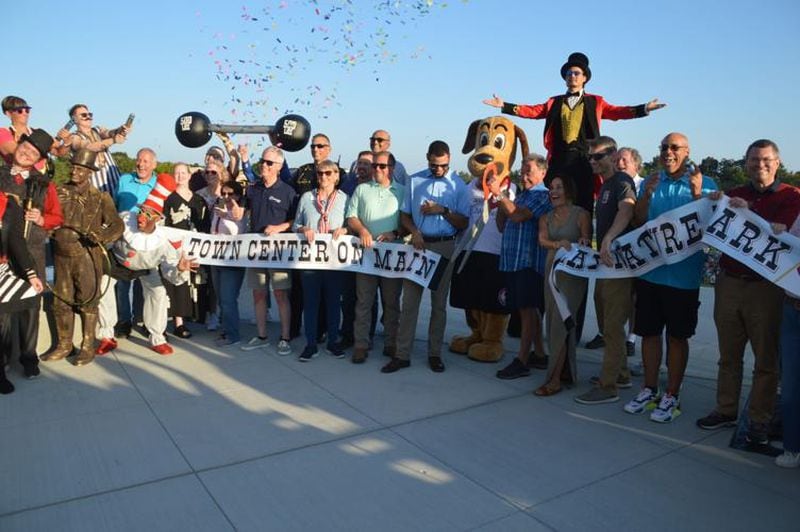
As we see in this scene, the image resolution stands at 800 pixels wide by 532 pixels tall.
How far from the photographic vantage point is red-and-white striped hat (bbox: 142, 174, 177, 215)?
640cm

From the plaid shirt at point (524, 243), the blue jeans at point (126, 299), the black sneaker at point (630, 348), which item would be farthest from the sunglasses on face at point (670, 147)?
the blue jeans at point (126, 299)

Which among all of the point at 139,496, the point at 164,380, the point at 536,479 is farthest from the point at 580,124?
the point at 139,496

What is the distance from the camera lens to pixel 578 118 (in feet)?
21.0

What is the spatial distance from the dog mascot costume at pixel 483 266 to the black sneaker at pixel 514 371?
464mm

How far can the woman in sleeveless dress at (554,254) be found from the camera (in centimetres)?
509

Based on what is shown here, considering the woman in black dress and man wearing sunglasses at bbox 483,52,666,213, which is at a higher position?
man wearing sunglasses at bbox 483,52,666,213

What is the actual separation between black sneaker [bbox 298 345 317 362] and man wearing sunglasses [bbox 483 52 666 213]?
3.25 m

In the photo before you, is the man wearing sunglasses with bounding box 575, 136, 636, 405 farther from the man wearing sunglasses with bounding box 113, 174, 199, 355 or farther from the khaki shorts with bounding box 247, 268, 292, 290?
the man wearing sunglasses with bounding box 113, 174, 199, 355

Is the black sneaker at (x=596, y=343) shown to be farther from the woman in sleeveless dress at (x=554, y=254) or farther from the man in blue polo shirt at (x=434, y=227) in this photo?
the man in blue polo shirt at (x=434, y=227)

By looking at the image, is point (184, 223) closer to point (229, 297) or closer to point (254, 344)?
point (229, 297)

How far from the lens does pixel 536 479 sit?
3.63 metres

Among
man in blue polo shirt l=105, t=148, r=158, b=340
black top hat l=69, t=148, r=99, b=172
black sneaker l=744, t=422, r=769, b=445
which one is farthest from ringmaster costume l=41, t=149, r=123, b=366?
black sneaker l=744, t=422, r=769, b=445

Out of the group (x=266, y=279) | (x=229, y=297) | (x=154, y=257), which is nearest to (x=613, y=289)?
→ (x=266, y=279)

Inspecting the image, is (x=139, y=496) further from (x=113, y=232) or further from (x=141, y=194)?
(x=141, y=194)
